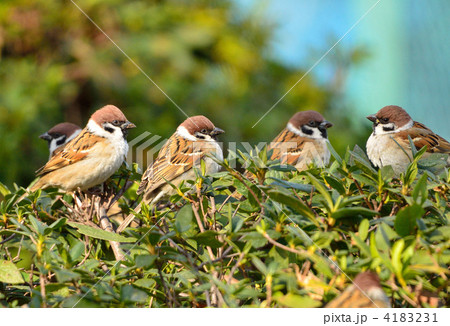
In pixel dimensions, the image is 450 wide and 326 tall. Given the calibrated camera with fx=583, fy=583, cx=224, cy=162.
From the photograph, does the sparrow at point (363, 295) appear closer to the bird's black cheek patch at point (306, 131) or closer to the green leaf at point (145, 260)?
the green leaf at point (145, 260)

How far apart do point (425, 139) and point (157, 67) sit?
8.24ft

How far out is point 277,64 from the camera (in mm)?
4832

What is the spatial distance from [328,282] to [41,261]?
590 mm

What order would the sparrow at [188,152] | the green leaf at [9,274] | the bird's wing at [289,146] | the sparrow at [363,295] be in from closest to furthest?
the sparrow at [363,295] → the green leaf at [9,274] → the sparrow at [188,152] → the bird's wing at [289,146]

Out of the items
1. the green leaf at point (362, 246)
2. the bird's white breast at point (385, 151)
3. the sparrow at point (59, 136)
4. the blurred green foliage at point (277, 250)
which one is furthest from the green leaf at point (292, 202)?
the sparrow at point (59, 136)

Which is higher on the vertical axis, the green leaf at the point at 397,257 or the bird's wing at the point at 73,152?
the bird's wing at the point at 73,152

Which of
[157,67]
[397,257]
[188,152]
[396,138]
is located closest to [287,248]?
[397,257]

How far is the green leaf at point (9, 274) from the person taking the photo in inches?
51.1

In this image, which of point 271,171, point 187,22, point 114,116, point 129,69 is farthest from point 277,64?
point 271,171

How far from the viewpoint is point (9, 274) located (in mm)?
1310

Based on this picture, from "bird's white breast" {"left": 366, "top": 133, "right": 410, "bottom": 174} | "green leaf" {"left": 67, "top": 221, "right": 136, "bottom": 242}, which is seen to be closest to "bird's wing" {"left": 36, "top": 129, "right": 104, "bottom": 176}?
"bird's white breast" {"left": 366, "top": 133, "right": 410, "bottom": 174}

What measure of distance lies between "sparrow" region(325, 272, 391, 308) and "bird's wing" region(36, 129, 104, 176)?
7.39 ft

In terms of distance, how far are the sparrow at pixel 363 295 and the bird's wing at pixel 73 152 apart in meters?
2.25

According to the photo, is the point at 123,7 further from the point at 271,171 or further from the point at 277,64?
the point at 271,171
